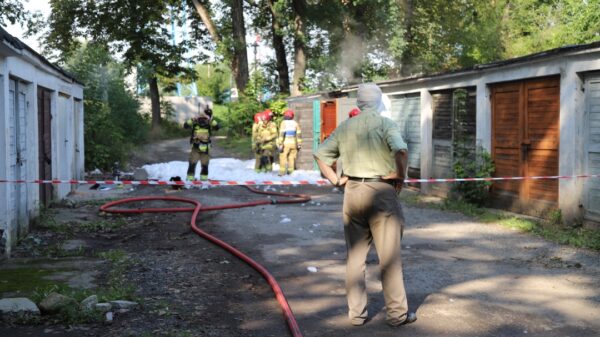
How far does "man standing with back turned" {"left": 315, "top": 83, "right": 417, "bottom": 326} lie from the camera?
204 inches

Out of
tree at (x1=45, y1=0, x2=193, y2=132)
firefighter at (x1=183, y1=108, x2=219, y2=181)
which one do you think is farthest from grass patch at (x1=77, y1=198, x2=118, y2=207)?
tree at (x1=45, y1=0, x2=193, y2=132)

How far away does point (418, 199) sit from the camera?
1452cm

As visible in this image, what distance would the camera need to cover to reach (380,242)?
5207 millimetres

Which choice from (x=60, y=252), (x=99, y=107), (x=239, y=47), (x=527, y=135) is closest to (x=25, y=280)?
(x=60, y=252)

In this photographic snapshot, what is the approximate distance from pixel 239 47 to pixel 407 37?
865 centimetres

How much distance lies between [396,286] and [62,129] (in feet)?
39.3

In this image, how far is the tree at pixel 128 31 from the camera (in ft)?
117

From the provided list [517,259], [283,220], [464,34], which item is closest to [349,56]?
[464,34]

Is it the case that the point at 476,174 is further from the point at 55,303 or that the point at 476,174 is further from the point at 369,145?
the point at 55,303

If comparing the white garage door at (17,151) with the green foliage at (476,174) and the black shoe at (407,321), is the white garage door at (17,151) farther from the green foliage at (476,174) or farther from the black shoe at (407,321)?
the green foliage at (476,174)

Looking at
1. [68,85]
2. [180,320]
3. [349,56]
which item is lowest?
[180,320]

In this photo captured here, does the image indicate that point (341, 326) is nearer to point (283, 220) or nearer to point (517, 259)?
point (517, 259)

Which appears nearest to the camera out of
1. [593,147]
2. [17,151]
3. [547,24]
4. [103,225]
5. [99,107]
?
[17,151]

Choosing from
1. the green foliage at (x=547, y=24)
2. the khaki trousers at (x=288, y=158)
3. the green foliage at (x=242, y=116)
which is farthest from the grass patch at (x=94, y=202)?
the green foliage at (x=547, y=24)
